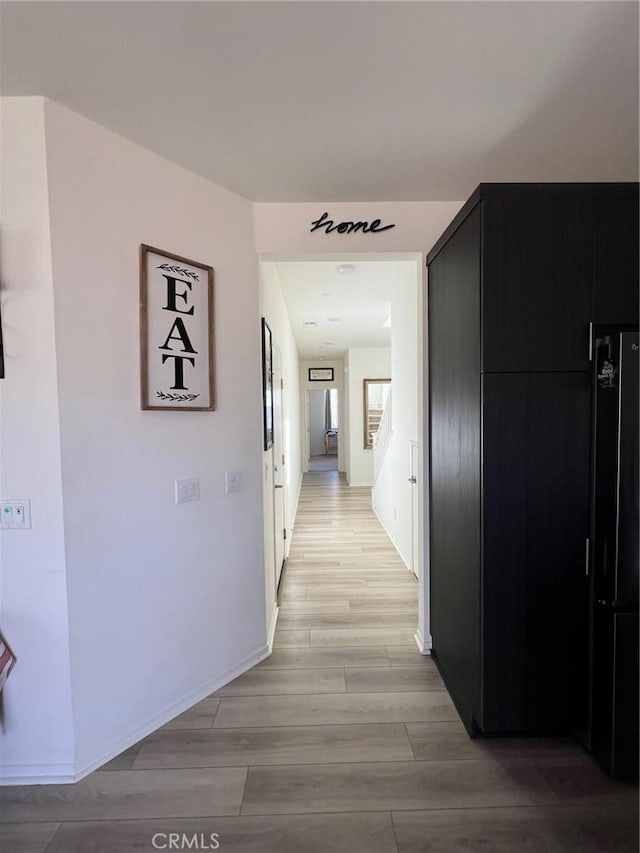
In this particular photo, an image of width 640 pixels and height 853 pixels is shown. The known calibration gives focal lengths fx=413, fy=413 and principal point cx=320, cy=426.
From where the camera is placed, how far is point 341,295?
14.7 feet

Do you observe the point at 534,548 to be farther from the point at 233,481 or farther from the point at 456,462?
the point at 233,481

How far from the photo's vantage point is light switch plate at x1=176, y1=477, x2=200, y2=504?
6.95ft

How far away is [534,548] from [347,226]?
201 cm

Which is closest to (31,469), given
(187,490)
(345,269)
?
(187,490)

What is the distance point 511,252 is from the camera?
1.70 m

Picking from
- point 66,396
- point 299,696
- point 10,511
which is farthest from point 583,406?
point 10,511

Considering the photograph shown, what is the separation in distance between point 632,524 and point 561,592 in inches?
15.9

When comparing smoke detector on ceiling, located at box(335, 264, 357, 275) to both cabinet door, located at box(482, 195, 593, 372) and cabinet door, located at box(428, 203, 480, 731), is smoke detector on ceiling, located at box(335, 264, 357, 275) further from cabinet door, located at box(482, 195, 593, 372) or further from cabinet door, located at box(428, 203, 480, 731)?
cabinet door, located at box(482, 195, 593, 372)

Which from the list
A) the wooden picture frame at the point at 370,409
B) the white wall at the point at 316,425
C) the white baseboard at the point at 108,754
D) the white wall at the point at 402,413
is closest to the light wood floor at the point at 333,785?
the white baseboard at the point at 108,754

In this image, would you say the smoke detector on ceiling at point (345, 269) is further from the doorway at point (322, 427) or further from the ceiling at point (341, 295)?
the doorway at point (322, 427)

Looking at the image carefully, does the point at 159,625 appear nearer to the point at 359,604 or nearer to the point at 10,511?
the point at 10,511

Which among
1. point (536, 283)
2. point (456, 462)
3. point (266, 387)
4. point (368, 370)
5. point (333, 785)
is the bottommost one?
point (333, 785)

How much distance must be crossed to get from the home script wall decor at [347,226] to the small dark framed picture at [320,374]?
790 cm

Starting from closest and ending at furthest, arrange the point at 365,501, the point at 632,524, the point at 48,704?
the point at 632,524, the point at 48,704, the point at 365,501
